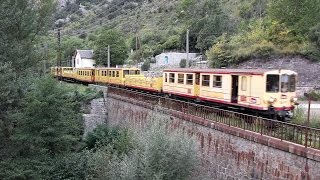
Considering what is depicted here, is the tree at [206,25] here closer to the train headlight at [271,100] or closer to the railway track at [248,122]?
the railway track at [248,122]

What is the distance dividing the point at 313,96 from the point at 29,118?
17.3 meters

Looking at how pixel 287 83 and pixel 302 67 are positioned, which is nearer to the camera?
pixel 287 83

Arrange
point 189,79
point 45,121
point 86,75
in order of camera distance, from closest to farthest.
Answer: point 45,121 → point 189,79 → point 86,75

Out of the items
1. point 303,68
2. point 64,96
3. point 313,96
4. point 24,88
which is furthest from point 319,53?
point 24,88

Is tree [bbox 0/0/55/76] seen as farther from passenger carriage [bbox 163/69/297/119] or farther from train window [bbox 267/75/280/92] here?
train window [bbox 267/75/280/92]

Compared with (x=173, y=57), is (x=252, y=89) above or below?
below

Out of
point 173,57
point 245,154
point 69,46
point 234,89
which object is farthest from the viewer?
point 69,46

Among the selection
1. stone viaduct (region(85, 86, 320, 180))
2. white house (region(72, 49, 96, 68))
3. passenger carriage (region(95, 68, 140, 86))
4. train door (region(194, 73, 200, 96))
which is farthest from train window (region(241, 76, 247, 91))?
white house (region(72, 49, 96, 68))

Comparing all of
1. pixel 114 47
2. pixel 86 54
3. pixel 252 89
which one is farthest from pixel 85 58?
pixel 252 89

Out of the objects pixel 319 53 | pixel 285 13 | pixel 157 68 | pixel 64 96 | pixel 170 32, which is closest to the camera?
pixel 64 96

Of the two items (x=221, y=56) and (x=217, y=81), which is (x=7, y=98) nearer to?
(x=217, y=81)

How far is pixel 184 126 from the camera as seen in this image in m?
19.7

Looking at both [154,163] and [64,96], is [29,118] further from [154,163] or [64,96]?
[154,163]

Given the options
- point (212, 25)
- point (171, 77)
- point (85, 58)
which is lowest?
point (171, 77)
